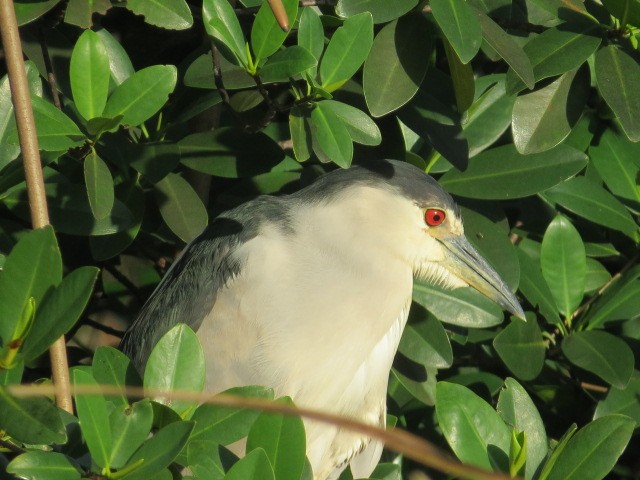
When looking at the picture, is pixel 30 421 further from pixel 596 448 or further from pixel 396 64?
pixel 396 64

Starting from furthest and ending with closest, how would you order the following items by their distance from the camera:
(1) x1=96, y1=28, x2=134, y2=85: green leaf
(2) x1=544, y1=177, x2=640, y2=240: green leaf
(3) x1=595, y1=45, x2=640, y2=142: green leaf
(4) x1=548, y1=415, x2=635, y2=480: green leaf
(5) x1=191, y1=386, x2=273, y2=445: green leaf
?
(2) x1=544, y1=177, x2=640, y2=240: green leaf → (1) x1=96, y1=28, x2=134, y2=85: green leaf → (3) x1=595, y1=45, x2=640, y2=142: green leaf → (4) x1=548, y1=415, x2=635, y2=480: green leaf → (5) x1=191, y1=386, x2=273, y2=445: green leaf

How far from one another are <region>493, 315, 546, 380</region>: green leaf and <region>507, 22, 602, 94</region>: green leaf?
67 cm

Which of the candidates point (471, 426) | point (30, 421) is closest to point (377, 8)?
point (471, 426)

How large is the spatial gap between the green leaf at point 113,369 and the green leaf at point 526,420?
77 cm

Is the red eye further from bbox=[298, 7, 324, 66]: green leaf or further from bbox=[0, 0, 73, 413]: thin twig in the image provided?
bbox=[0, 0, 73, 413]: thin twig

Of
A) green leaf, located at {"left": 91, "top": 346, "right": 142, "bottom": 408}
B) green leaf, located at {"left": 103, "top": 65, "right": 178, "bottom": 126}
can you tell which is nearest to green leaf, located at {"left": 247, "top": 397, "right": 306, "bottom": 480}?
green leaf, located at {"left": 91, "top": 346, "right": 142, "bottom": 408}

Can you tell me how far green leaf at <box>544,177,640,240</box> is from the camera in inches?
102

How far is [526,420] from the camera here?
6.23 ft

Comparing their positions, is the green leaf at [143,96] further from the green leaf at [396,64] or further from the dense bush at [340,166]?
the green leaf at [396,64]

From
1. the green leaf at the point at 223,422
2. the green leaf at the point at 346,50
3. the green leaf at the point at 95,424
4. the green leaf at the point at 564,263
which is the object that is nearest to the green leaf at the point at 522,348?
the green leaf at the point at 564,263

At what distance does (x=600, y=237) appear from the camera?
2.75 m

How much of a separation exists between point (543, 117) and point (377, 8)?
1.75 feet

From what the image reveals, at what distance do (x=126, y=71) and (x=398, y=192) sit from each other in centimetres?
77

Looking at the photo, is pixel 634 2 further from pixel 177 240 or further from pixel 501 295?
pixel 177 240
